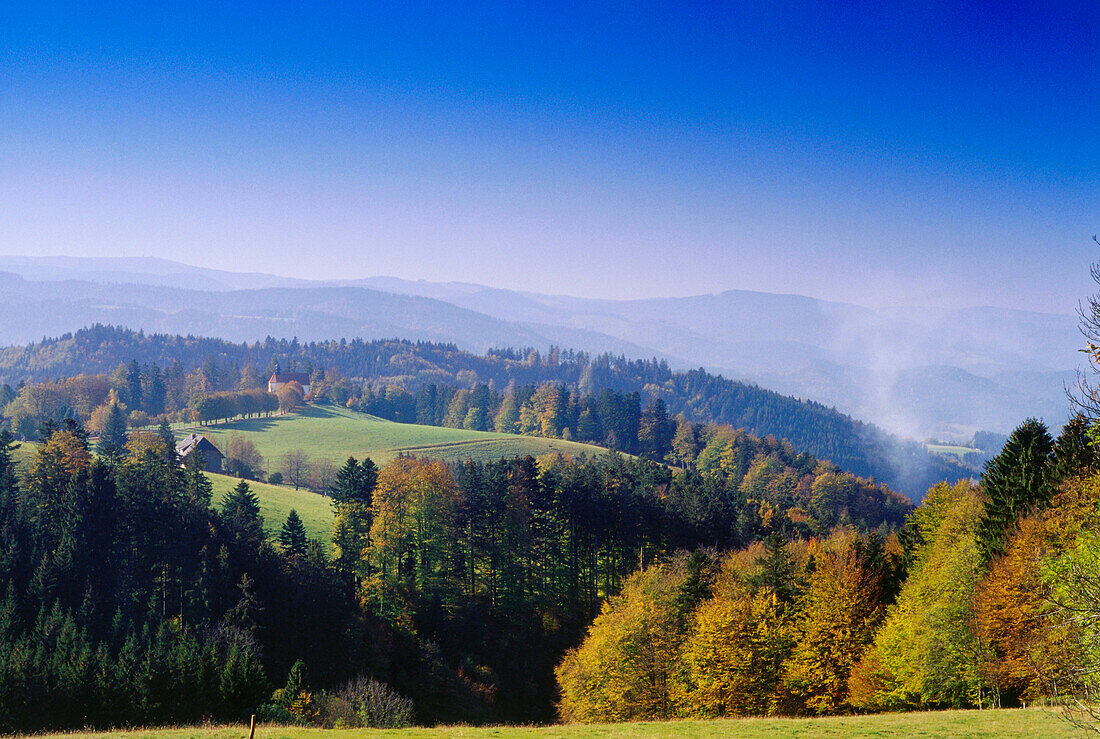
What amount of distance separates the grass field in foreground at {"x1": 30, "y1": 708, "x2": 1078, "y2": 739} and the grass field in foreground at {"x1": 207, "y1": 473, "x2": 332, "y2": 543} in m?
50.0

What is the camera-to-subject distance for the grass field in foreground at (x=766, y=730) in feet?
73.9

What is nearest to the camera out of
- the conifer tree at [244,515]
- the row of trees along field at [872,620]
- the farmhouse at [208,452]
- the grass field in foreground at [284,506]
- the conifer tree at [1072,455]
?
the row of trees along field at [872,620]

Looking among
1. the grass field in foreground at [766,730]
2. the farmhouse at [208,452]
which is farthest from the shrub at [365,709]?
the farmhouse at [208,452]

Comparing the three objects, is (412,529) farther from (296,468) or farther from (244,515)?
(296,468)

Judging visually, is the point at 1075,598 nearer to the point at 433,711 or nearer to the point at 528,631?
the point at 433,711

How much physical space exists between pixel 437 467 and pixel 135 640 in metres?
32.0

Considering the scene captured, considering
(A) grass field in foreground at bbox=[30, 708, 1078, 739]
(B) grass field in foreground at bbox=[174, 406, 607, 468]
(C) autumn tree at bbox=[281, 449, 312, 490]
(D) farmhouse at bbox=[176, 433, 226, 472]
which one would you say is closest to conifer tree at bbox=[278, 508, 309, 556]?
(A) grass field in foreground at bbox=[30, 708, 1078, 739]

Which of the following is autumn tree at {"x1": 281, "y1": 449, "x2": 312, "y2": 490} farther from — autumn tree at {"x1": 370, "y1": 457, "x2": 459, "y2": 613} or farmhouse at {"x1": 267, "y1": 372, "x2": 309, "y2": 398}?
farmhouse at {"x1": 267, "y1": 372, "x2": 309, "y2": 398}

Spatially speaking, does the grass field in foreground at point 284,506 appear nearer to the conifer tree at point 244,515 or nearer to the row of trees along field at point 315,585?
the conifer tree at point 244,515

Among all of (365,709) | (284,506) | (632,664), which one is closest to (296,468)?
(284,506)

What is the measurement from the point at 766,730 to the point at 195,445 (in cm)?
10214

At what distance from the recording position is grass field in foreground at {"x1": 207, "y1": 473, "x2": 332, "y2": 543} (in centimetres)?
7425

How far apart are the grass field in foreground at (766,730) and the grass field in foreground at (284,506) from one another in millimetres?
49996

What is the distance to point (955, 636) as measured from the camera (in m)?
34.1
